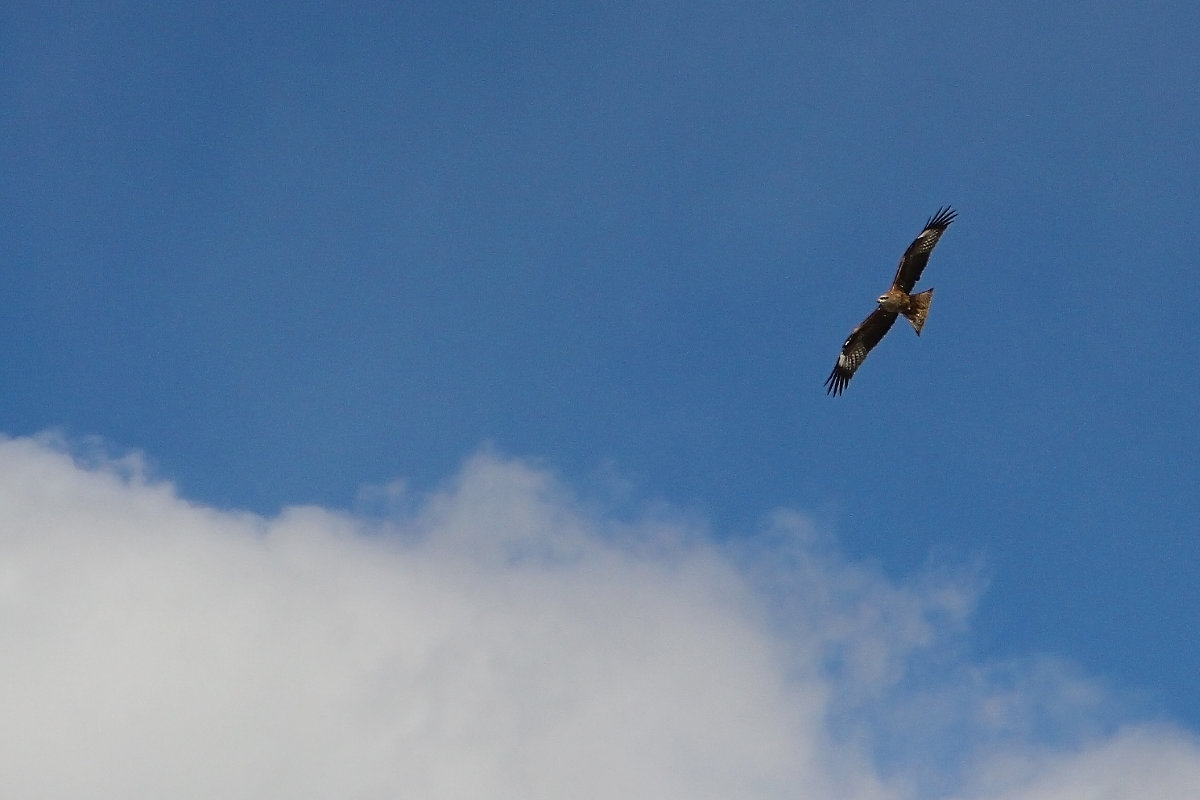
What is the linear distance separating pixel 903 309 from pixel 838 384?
382cm

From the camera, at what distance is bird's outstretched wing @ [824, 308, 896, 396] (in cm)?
3681

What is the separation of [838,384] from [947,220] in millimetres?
6786

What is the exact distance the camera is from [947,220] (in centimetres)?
3434

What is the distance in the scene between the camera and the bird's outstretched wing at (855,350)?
36812mm

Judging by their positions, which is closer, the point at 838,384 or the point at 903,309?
the point at 903,309

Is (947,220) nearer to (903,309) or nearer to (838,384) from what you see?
(903,309)

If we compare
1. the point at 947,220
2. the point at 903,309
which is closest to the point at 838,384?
the point at 903,309

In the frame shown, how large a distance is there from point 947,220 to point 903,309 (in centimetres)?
315

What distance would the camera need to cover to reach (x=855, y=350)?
3747 centimetres

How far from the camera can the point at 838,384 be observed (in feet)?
123

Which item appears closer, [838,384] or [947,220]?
[947,220]
